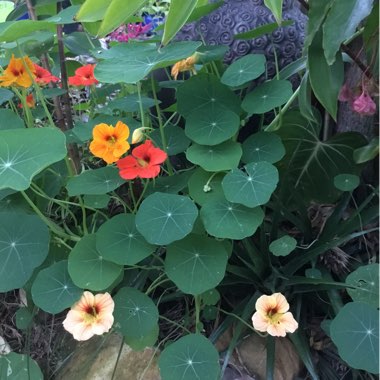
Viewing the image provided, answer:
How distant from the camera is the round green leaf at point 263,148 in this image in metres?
1.12

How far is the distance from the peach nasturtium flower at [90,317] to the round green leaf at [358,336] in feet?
1.36

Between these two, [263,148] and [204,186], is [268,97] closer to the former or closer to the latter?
[263,148]

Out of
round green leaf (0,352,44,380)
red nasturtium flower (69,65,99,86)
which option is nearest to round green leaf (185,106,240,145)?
red nasturtium flower (69,65,99,86)

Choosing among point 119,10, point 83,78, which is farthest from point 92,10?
point 83,78

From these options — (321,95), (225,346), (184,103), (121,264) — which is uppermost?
(321,95)

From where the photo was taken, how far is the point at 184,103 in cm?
118

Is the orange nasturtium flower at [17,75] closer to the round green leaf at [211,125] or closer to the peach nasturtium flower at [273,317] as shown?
the round green leaf at [211,125]

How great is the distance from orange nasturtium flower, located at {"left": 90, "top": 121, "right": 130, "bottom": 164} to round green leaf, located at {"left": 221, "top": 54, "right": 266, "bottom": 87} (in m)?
0.29

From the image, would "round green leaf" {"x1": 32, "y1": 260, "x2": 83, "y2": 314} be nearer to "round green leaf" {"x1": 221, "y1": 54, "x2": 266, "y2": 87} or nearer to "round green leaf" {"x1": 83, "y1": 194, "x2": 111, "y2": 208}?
"round green leaf" {"x1": 83, "y1": 194, "x2": 111, "y2": 208}

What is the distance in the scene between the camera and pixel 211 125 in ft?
3.68

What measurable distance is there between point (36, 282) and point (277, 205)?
576 mm

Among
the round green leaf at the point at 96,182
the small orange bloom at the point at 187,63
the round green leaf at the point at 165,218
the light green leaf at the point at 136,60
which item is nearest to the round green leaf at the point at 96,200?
the round green leaf at the point at 96,182

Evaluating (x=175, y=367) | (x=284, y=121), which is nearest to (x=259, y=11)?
(x=284, y=121)

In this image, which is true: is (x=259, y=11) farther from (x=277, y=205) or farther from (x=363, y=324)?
(x=363, y=324)
